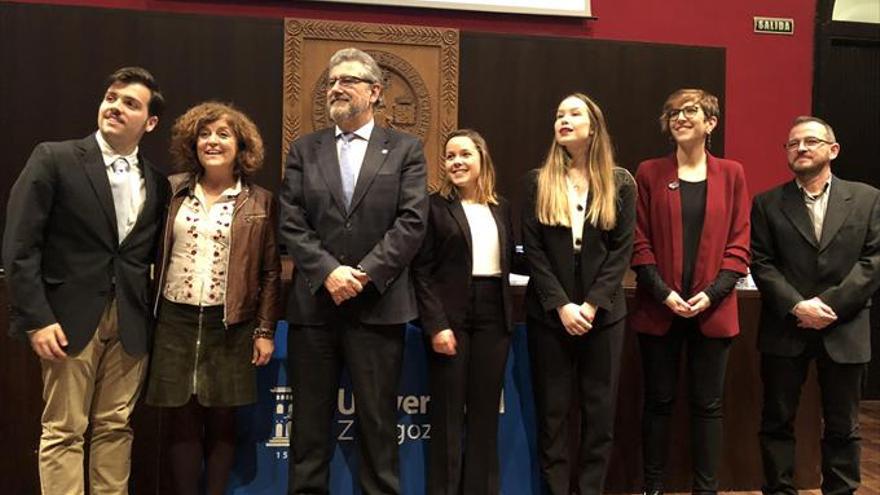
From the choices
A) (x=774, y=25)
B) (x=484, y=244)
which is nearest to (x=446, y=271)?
(x=484, y=244)

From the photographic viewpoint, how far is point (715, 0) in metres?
5.05

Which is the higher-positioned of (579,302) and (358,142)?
(358,142)

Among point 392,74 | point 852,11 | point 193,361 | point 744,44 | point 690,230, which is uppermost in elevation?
point 852,11

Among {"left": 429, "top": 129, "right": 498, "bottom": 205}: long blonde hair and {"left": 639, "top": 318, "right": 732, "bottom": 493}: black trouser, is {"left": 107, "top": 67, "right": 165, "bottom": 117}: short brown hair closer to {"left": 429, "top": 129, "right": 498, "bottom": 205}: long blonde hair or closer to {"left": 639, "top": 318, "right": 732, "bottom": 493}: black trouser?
{"left": 429, "top": 129, "right": 498, "bottom": 205}: long blonde hair

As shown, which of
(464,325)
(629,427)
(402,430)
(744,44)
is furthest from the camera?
(744,44)

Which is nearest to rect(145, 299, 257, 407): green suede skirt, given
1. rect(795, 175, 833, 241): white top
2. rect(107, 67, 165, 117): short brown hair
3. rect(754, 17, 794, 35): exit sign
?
rect(107, 67, 165, 117): short brown hair

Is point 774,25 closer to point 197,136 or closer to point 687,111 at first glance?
point 687,111

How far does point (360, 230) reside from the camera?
2180mm

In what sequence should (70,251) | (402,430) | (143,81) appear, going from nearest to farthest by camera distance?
(70,251), (143,81), (402,430)

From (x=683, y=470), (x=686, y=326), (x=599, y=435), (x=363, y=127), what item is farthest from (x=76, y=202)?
(x=683, y=470)

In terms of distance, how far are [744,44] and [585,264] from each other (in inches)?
139

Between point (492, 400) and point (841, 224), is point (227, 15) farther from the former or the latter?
point (841, 224)

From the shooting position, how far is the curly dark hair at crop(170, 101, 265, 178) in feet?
7.39

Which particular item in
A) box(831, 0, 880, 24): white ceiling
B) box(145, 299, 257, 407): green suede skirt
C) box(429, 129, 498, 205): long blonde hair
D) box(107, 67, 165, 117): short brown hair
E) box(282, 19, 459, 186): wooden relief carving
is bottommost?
box(145, 299, 257, 407): green suede skirt
